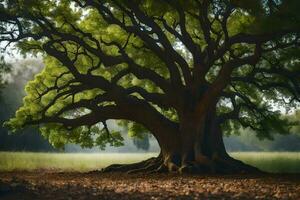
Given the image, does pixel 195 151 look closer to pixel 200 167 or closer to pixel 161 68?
pixel 200 167

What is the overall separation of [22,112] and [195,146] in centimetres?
888

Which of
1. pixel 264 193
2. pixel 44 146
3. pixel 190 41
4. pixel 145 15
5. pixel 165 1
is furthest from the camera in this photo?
pixel 44 146

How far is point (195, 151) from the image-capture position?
2067 cm

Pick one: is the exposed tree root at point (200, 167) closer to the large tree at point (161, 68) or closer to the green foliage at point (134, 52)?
the large tree at point (161, 68)

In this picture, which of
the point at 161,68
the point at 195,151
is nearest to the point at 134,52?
the point at 161,68

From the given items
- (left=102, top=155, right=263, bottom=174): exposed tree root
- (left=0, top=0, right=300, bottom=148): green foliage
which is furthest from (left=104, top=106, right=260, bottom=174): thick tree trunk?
(left=0, top=0, right=300, bottom=148): green foliage

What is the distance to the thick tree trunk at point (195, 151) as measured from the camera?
20.2 meters

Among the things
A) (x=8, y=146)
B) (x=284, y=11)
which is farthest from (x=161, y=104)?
(x=8, y=146)

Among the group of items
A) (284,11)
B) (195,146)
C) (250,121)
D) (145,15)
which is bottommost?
(195,146)

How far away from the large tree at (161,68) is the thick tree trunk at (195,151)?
5 centimetres

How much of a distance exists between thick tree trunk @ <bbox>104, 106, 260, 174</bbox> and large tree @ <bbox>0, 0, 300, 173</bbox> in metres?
0.05

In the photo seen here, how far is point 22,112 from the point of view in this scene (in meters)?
23.0

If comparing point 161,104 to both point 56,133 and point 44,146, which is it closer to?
point 56,133

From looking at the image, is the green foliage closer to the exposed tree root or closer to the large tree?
the large tree
